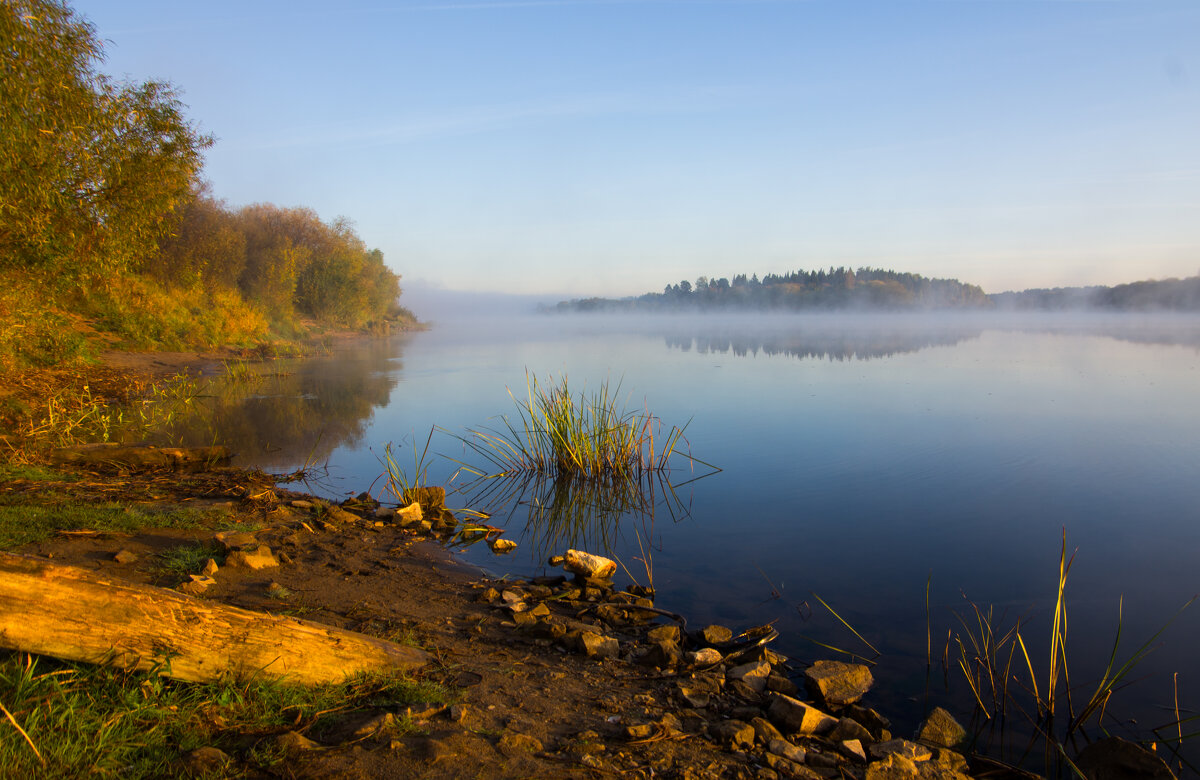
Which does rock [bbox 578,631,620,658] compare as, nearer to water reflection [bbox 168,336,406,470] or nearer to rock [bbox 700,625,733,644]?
rock [bbox 700,625,733,644]

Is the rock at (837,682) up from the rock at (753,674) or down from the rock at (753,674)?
down

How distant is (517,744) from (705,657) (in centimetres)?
147

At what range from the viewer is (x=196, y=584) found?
156 inches

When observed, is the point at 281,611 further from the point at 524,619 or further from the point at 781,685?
the point at 781,685

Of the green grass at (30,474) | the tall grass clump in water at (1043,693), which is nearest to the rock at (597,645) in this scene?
the tall grass clump in water at (1043,693)

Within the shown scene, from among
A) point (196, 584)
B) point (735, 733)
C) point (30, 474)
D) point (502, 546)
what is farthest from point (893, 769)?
point (30, 474)

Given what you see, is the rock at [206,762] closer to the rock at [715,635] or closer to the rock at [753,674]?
the rock at [753,674]

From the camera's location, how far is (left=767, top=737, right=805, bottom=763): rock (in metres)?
2.70

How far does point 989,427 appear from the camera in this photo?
11570 millimetres

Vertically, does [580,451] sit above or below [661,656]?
above

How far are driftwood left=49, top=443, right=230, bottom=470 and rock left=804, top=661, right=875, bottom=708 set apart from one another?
7476 mm

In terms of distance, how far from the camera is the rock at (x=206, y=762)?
86.8 inches

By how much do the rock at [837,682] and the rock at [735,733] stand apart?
0.82 meters

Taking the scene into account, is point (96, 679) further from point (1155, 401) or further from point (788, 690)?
point (1155, 401)
